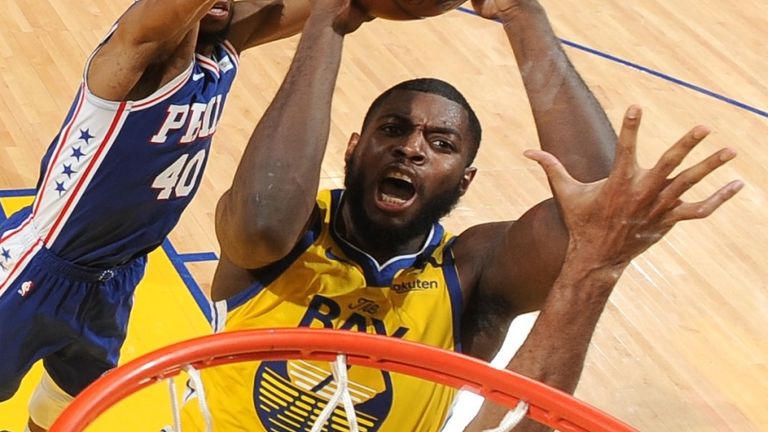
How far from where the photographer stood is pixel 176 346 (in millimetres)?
2061

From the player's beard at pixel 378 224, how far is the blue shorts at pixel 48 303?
985mm

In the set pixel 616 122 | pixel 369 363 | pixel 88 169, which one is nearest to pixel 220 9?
pixel 88 169

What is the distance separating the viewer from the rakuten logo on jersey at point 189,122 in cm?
311

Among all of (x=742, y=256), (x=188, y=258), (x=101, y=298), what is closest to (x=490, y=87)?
(x=742, y=256)

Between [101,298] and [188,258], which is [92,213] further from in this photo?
[188,258]

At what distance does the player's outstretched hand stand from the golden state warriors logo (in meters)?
0.65

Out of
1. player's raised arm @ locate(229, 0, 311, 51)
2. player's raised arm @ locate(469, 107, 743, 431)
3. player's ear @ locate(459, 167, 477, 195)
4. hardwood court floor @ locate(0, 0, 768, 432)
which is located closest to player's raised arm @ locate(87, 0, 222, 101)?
player's raised arm @ locate(229, 0, 311, 51)

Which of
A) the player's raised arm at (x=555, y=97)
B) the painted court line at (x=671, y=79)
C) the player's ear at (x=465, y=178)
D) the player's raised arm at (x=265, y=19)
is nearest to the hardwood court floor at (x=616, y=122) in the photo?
the painted court line at (x=671, y=79)

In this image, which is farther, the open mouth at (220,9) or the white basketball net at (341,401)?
the open mouth at (220,9)

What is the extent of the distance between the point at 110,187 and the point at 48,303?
37cm

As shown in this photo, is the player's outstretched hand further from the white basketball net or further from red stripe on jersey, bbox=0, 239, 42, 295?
red stripe on jersey, bbox=0, 239, 42, 295

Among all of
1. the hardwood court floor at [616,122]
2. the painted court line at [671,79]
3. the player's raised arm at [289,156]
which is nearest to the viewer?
the player's raised arm at [289,156]

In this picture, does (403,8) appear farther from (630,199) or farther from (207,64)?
(207,64)

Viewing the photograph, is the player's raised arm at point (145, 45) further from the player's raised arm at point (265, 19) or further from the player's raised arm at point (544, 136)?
the player's raised arm at point (544, 136)
